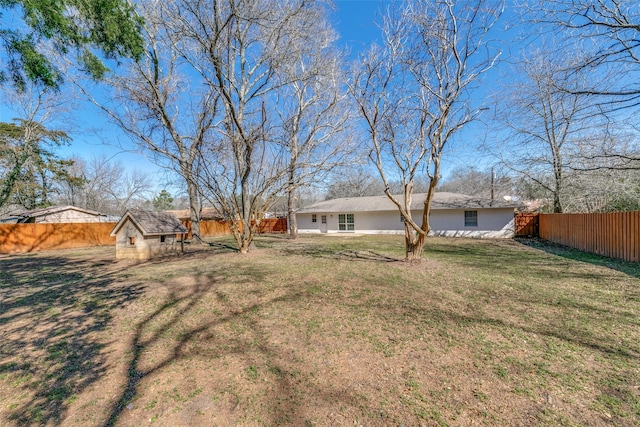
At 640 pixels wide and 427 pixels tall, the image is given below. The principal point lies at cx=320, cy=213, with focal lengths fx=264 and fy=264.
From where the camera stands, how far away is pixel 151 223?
32.5 feet

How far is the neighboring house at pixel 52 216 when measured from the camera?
17.9 m

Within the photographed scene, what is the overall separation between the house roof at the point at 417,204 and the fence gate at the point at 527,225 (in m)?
1.37

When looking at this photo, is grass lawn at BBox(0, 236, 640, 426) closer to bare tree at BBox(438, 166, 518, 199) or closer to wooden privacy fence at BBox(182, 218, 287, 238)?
wooden privacy fence at BBox(182, 218, 287, 238)

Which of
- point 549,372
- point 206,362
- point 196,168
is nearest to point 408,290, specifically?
point 549,372

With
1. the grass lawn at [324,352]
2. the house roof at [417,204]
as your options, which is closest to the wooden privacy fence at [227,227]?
the house roof at [417,204]

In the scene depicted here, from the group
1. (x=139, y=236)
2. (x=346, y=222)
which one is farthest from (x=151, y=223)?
(x=346, y=222)

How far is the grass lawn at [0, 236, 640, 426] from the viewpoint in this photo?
7.31 ft

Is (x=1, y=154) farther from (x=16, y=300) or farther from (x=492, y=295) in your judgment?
(x=492, y=295)

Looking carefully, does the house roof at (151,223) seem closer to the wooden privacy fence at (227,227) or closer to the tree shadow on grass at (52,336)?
the tree shadow on grass at (52,336)

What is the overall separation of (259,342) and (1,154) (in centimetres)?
2210

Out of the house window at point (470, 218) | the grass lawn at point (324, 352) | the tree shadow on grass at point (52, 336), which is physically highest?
the house window at point (470, 218)

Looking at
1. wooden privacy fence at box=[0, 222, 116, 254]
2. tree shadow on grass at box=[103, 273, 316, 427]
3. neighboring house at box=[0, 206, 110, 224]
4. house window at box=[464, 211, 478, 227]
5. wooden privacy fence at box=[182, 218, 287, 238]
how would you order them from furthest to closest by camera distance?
wooden privacy fence at box=[182, 218, 287, 238] → neighboring house at box=[0, 206, 110, 224] → house window at box=[464, 211, 478, 227] → wooden privacy fence at box=[0, 222, 116, 254] → tree shadow on grass at box=[103, 273, 316, 427]

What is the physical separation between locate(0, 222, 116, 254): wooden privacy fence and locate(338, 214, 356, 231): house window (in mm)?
15331

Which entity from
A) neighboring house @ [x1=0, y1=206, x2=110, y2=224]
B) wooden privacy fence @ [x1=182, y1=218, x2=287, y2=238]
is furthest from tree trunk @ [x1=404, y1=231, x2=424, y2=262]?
neighboring house @ [x1=0, y1=206, x2=110, y2=224]
